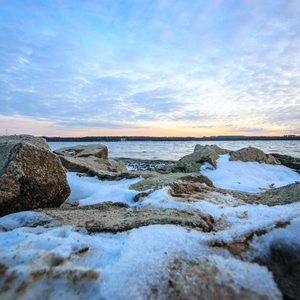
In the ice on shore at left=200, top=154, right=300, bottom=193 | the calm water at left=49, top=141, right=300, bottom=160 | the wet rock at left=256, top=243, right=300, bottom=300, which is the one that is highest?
the wet rock at left=256, top=243, right=300, bottom=300

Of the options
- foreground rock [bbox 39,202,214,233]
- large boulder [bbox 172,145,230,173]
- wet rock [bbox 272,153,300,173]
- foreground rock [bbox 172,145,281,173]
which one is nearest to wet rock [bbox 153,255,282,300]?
foreground rock [bbox 39,202,214,233]

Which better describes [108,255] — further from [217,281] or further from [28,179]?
[28,179]

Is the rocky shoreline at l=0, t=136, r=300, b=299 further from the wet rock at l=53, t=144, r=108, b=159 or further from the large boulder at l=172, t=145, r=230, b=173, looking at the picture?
the wet rock at l=53, t=144, r=108, b=159

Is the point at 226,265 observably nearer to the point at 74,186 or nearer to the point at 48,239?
the point at 48,239

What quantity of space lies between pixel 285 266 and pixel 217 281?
1.74 feet

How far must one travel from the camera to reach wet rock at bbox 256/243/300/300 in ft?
3.58

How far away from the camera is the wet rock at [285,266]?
42.9 inches

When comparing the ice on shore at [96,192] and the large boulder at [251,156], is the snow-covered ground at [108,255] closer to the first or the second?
the ice on shore at [96,192]

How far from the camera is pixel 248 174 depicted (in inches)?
295

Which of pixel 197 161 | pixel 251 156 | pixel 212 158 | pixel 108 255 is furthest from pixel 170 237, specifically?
pixel 251 156

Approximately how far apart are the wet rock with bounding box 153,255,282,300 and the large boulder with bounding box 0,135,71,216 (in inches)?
90.4

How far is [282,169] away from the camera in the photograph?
8234mm

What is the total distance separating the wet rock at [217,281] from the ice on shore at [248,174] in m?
5.27

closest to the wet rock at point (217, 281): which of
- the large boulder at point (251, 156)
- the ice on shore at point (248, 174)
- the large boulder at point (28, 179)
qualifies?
the large boulder at point (28, 179)
